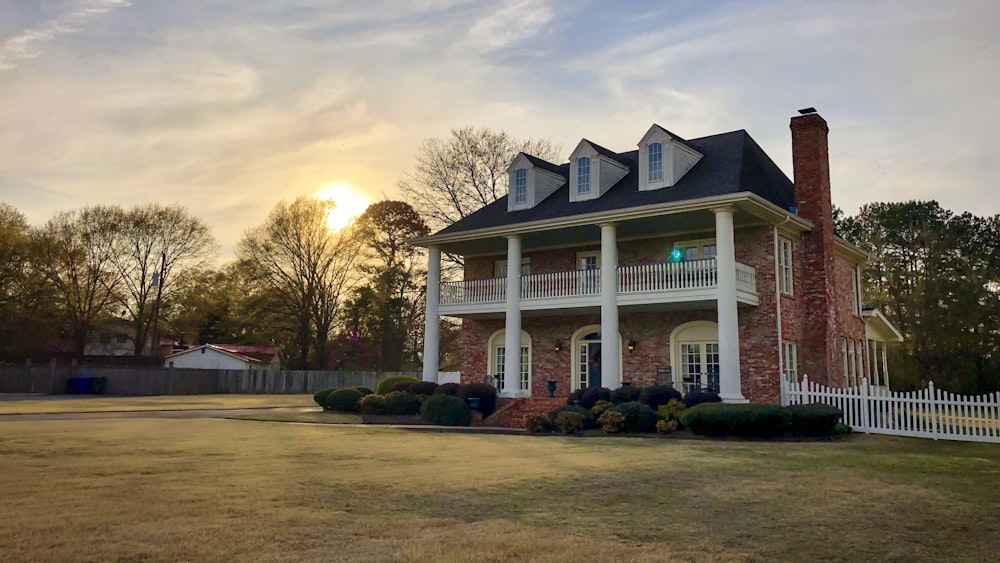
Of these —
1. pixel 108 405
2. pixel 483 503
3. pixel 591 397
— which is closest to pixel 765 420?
pixel 591 397

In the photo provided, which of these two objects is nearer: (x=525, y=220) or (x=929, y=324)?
(x=525, y=220)

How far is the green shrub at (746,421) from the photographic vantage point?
51.5 feet

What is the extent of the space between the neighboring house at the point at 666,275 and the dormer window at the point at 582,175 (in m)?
0.04

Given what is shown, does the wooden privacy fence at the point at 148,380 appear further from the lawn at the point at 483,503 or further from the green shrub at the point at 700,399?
the lawn at the point at 483,503

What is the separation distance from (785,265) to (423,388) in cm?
1162

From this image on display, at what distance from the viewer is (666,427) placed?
1691cm

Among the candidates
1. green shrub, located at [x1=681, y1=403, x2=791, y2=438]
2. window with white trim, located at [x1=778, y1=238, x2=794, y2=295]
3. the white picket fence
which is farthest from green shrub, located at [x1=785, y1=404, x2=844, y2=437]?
window with white trim, located at [x1=778, y1=238, x2=794, y2=295]

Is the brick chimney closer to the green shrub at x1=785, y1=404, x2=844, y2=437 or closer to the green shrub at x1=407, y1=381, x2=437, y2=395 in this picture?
the green shrub at x1=785, y1=404, x2=844, y2=437

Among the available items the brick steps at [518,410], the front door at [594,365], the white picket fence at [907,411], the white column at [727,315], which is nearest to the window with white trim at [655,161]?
the white column at [727,315]

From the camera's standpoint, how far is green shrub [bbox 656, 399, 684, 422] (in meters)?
17.5

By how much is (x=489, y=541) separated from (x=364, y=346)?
4343 cm

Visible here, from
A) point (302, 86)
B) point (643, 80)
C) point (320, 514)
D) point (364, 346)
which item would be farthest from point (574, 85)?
point (364, 346)

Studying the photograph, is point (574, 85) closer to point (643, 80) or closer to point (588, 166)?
point (643, 80)

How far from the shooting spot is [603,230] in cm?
2173
